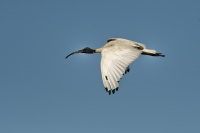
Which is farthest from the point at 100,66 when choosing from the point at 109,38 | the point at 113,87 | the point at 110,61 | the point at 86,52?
the point at 86,52

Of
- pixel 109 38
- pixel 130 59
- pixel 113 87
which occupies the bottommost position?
pixel 113 87

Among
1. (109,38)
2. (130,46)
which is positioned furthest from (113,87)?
(109,38)

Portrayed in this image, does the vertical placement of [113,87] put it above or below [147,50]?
below

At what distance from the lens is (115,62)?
1287cm

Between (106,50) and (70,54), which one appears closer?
(106,50)

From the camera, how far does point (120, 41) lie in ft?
51.7

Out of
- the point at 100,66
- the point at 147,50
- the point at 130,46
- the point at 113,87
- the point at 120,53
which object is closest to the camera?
the point at 113,87

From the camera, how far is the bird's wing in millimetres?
11682

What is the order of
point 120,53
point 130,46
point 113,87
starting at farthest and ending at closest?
point 130,46 < point 120,53 < point 113,87

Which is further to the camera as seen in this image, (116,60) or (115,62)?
(116,60)

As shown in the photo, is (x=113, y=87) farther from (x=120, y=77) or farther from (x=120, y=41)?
(x=120, y=41)

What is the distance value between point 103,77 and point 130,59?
166cm

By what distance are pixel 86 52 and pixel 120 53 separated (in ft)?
20.1

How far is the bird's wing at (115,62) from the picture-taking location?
38.3 feet
